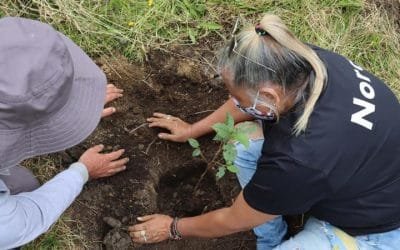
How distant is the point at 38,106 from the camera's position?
3.80 feet

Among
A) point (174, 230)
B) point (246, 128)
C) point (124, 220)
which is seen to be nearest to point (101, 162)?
point (124, 220)

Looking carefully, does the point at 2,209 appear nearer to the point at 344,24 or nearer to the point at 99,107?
the point at 99,107

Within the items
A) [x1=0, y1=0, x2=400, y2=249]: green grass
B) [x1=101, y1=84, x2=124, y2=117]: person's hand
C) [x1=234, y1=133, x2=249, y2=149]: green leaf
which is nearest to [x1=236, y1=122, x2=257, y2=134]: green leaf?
[x1=234, y1=133, x2=249, y2=149]: green leaf

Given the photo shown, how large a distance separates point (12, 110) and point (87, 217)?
92 cm

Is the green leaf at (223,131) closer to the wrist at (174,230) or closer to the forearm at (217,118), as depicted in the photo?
the forearm at (217,118)

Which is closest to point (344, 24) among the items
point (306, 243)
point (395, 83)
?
point (395, 83)

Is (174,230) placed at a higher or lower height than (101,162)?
lower

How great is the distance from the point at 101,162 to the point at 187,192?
15.9 inches

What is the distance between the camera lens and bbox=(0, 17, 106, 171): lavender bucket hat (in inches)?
44.2

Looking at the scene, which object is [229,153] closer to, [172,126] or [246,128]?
[246,128]

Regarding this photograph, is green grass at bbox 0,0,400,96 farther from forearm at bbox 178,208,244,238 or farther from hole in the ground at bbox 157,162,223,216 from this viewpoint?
forearm at bbox 178,208,244,238

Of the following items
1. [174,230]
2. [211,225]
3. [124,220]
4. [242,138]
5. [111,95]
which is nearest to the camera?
[242,138]

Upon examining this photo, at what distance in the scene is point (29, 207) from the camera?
4.80ft

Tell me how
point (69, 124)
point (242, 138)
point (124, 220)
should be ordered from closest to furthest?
point (69, 124) → point (242, 138) → point (124, 220)
